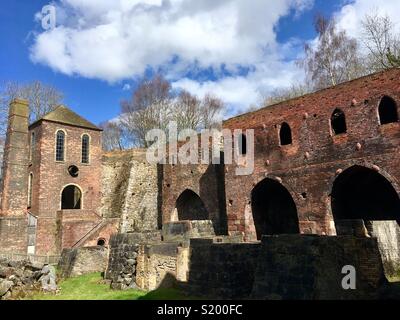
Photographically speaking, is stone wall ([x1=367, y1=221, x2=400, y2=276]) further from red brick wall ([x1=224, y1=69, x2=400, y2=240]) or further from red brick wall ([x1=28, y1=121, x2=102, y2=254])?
red brick wall ([x1=28, y1=121, x2=102, y2=254])

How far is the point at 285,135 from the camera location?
18.1m

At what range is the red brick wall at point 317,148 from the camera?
14297mm

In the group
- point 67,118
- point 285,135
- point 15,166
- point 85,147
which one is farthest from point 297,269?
point 67,118

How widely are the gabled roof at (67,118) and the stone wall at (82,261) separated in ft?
43.0

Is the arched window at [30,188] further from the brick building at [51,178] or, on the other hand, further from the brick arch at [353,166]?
the brick arch at [353,166]

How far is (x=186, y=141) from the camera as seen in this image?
80.4ft

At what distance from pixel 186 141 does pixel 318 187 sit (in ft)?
35.5

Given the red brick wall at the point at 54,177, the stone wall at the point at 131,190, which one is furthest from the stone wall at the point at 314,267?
the stone wall at the point at 131,190

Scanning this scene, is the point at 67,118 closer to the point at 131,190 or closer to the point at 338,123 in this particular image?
the point at 131,190

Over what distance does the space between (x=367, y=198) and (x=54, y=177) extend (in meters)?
20.5

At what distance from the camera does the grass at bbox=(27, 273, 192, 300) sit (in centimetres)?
1002

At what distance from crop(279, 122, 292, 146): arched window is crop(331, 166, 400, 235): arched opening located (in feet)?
11.4

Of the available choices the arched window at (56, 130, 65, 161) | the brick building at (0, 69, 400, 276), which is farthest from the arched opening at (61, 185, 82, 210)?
the arched window at (56, 130, 65, 161)
